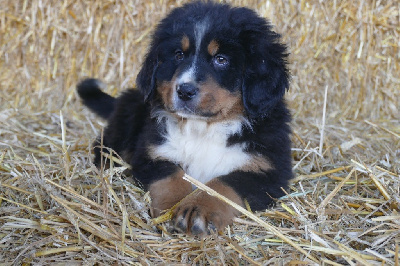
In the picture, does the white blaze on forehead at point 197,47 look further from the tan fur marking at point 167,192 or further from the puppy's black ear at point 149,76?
the tan fur marking at point 167,192

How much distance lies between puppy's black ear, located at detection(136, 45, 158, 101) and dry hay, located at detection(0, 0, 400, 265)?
721 mm

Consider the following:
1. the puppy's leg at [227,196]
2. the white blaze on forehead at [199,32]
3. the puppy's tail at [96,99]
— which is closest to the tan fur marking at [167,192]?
the puppy's leg at [227,196]

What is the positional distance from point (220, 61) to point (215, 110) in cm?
37

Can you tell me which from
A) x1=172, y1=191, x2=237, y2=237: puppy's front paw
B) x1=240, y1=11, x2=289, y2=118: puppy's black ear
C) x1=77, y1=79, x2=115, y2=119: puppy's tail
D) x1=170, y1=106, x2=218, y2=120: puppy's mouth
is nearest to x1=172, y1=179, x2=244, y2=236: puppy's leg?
x1=172, y1=191, x2=237, y2=237: puppy's front paw

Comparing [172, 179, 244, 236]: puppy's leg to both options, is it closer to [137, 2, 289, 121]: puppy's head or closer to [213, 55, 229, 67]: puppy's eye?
[137, 2, 289, 121]: puppy's head

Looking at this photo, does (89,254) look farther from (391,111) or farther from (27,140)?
(391,111)

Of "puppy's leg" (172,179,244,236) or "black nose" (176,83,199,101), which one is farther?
"black nose" (176,83,199,101)

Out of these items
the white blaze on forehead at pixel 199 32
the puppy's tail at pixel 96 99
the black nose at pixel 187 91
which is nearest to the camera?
the black nose at pixel 187 91

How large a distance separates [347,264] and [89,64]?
4.62m

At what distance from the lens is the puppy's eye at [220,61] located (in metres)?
3.20

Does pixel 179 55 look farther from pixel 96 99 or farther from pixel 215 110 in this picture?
pixel 96 99

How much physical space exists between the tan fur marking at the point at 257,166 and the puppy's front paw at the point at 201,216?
45cm

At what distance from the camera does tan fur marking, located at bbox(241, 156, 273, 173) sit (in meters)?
3.22

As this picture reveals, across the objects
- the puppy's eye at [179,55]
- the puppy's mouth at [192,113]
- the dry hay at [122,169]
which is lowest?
the dry hay at [122,169]
